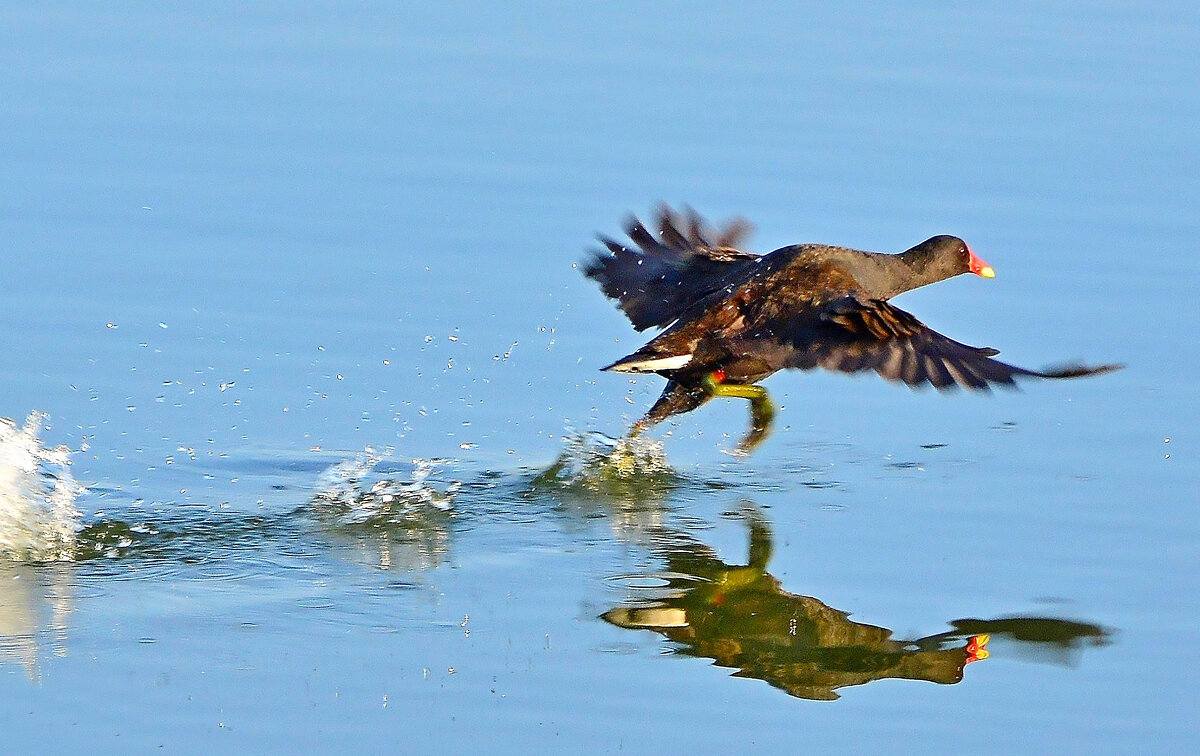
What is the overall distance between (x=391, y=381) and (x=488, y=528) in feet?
5.15

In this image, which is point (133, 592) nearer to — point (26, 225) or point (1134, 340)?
point (26, 225)

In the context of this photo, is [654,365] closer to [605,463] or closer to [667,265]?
[605,463]

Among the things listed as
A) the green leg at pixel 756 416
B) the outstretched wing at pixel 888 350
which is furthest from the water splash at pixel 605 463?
the outstretched wing at pixel 888 350

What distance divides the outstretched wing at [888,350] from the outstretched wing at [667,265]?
3.02ft

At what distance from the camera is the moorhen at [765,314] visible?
632cm

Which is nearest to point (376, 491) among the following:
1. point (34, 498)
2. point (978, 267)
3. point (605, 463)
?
point (605, 463)

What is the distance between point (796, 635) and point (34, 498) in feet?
8.34

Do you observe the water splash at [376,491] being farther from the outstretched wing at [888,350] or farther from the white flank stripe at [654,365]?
the outstretched wing at [888,350]

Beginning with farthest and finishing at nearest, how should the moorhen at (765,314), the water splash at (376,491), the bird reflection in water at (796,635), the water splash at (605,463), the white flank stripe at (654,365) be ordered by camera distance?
the water splash at (605,463) → the white flank stripe at (654,365) → the water splash at (376,491) → the moorhen at (765,314) → the bird reflection in water at (796,635)

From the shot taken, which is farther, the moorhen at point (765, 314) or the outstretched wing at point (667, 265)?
the outstretched wing at point (667, 265)

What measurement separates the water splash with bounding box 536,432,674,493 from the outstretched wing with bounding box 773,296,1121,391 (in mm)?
775

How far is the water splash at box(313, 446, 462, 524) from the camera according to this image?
6.59 m

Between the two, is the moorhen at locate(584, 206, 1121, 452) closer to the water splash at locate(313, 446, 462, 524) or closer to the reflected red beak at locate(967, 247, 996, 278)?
the reflected red beak at locate(967, 247, 996, 278)

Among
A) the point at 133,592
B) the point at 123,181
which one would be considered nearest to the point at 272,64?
the point at 123,181
